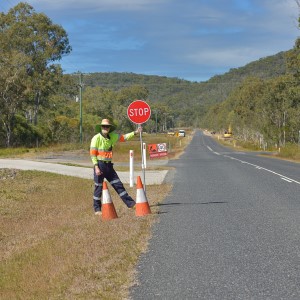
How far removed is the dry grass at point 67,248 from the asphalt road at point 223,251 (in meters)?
0.32

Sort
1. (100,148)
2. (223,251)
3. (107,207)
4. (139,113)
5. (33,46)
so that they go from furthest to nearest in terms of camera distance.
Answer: (33,46) < (139,113) < (100,148) < (107,207) < (223,251)

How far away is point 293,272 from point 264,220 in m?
3.69

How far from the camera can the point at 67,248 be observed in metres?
7.20

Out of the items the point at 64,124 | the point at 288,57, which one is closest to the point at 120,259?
the point at 288,57

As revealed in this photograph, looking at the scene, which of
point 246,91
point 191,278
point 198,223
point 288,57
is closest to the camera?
point 191,278

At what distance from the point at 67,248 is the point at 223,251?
2.28 meters

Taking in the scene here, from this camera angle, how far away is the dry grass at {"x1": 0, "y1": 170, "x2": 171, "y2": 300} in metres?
5.31

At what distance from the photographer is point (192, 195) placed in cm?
1379

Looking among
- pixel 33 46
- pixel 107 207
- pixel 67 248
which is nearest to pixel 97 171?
pixel 107 207

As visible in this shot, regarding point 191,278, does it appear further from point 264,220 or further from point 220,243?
point 264,220

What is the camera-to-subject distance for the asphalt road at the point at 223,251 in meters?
5.17

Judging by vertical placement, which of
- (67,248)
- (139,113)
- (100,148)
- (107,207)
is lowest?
(67,248)

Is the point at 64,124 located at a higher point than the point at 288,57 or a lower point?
lower

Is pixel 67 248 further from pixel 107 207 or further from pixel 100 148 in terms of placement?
pixel 100 148
